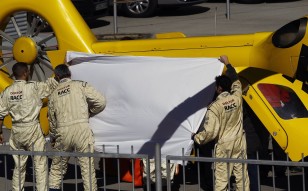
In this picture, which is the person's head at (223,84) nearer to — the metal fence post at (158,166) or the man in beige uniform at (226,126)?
the man in beige uniform at (226,126)

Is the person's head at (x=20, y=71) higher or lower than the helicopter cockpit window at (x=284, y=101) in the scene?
higher

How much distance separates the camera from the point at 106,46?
39.5 feet

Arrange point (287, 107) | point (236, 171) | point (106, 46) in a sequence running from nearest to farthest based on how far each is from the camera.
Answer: point (236, 171), point (287, 107), point (106, 46)

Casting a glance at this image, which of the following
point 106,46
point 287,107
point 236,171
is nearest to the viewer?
point 236,171

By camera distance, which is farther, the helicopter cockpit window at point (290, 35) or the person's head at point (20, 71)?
the helicopter cockpit window at point (290, 35)

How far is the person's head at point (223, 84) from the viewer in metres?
10.1

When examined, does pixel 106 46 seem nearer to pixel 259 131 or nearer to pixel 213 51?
pixel 213 51

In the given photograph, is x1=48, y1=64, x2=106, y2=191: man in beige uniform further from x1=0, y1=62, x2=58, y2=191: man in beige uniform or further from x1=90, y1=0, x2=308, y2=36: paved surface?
x1=90, y1=0, x2=308, y2=36: paved surface

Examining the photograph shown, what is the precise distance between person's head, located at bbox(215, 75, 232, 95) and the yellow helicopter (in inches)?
32.8

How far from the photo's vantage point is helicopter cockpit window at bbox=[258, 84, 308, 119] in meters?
10.9

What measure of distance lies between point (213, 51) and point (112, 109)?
138cm

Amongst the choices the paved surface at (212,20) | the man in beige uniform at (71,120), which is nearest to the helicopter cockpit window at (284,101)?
the man in beige uniform at (71,120)

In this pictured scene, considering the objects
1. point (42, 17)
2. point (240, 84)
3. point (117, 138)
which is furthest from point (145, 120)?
point (42, 17)

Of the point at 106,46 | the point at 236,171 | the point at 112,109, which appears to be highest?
the point at 106,46
